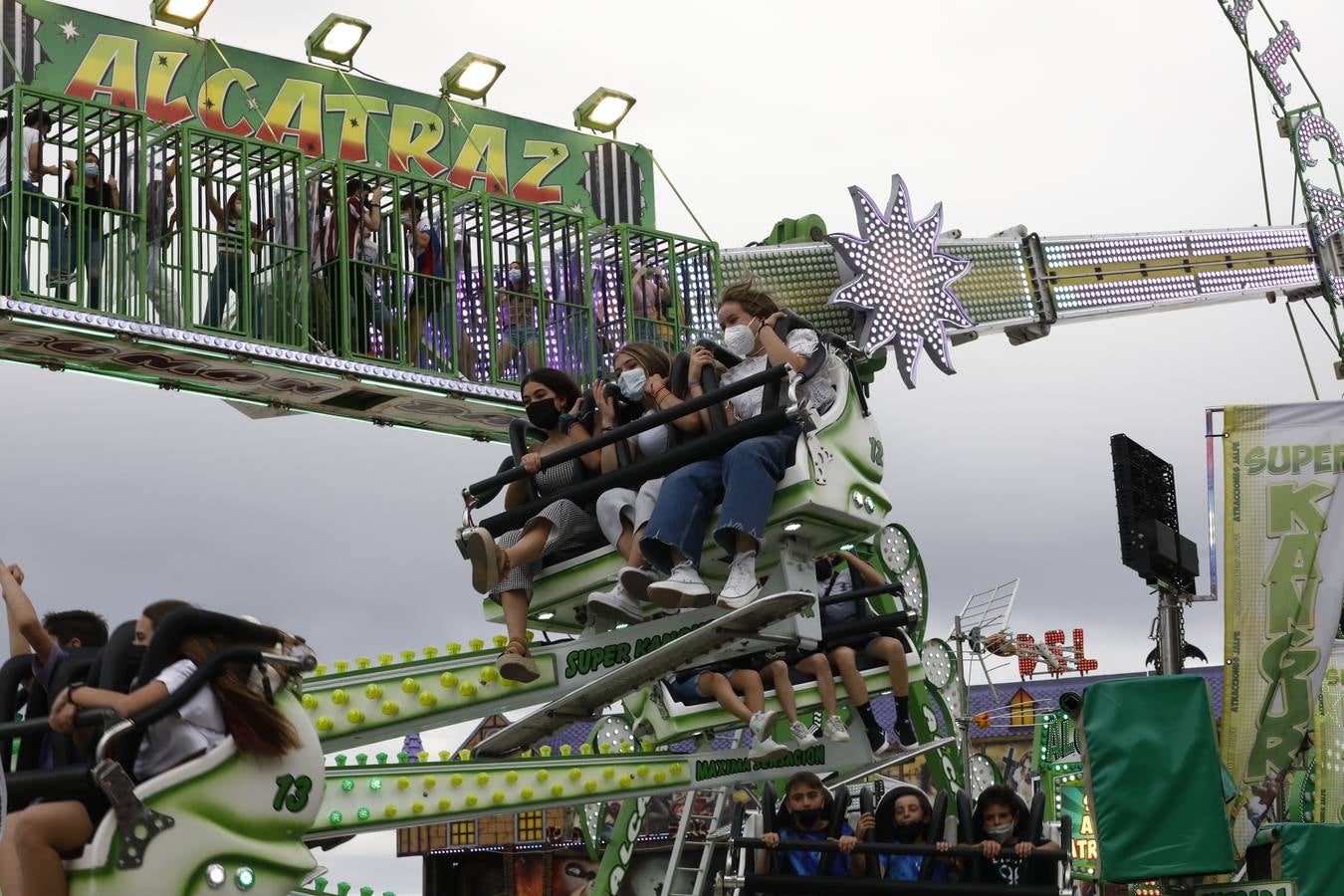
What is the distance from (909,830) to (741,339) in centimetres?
280

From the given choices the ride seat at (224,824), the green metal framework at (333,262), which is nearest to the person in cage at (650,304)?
the green metal framework at (333,262)

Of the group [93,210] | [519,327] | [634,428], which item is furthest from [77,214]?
[634,428]

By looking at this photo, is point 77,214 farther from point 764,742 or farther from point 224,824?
point 224,824

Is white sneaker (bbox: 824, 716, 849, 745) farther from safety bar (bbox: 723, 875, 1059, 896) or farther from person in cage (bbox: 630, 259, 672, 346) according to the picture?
person in cage (bbox: 630, 259, 672, 346)

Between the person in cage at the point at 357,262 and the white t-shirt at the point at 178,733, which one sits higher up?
the person in cage at the point at 357,262

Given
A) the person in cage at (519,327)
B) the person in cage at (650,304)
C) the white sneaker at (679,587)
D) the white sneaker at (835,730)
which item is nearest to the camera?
the white sneaker at (679,587)

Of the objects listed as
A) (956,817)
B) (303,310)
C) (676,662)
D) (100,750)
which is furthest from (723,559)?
(303,310)

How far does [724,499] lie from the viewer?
10.0 metres

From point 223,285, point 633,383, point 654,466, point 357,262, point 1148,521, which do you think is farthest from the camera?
point 357,262

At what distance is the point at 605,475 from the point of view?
34.9ft

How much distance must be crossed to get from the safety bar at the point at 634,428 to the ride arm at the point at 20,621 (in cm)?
294

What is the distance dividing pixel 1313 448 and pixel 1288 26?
1445 centimetres

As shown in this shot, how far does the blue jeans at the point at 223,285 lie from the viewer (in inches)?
612

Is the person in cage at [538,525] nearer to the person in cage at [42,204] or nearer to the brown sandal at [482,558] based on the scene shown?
the brown sandal at [482,558]
